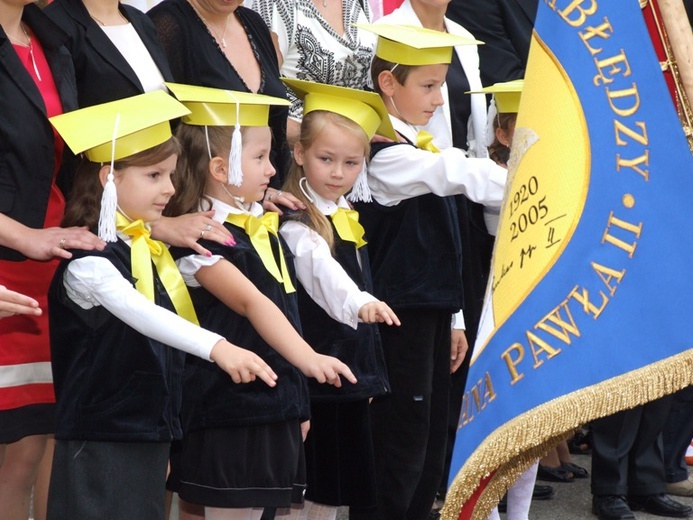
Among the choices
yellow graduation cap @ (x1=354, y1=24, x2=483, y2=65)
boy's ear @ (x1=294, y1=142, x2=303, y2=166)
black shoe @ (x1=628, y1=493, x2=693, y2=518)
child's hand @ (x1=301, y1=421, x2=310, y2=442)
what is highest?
yellow graduation cap @ (x1=354, y1=24, x2=483, y2=65)

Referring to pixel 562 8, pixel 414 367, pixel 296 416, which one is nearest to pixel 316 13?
pixel 414 367

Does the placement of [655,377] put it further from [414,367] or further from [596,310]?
[414,367]

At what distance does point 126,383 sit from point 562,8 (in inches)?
58.8

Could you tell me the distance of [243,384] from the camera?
3.57 metres

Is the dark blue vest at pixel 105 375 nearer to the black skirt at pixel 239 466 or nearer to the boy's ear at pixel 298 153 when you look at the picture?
the black skirt at pixel 239 466

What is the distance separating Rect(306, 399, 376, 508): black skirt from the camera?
4082 mm

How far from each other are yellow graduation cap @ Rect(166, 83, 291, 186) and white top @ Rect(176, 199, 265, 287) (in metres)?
0.10

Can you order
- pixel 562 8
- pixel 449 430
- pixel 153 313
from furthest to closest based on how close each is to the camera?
pixel 449 430 → pixel 153 313 → pixel 562 8

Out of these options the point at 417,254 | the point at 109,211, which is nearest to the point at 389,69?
the point at 417,254

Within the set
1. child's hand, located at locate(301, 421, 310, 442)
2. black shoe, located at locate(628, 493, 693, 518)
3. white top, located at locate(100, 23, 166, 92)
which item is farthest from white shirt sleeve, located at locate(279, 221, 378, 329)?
black shoe, located at locate(628, 493, 693, 518)

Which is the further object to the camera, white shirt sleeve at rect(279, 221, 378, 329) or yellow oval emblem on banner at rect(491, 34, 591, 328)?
white shirt sleeve at rect(279, 221, 378, 329)

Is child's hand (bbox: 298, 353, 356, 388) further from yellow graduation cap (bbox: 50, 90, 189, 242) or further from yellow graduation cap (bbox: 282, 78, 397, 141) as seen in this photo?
yellow graduation cap (bbox: 282, 78, 397, 141)

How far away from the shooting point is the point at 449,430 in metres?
5.02

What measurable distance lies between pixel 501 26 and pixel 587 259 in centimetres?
317
